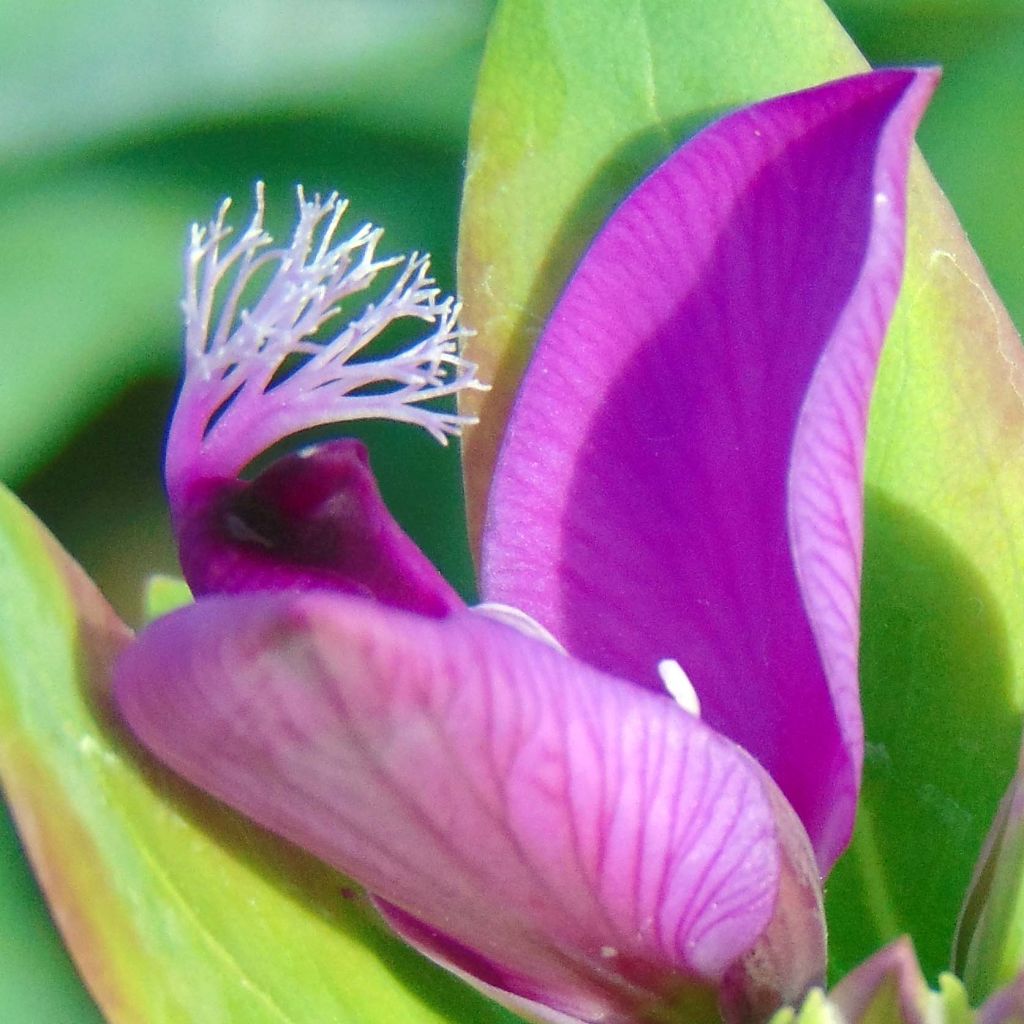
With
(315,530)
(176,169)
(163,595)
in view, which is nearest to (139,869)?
(315,530)

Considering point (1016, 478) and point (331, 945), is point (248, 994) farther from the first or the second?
point (1016, 478)

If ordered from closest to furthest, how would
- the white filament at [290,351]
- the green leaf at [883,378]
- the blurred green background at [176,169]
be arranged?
the white filament at [290,351] → the green leaf at [883,378] → the blurred green background at [176,169]

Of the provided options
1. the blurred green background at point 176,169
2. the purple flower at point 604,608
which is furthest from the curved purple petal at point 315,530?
the blurred green background at point 176,169

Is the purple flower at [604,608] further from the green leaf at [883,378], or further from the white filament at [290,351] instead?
the green leaf at [883,378]

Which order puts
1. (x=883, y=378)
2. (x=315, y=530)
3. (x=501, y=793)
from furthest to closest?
(x=883, y=378) → (x=315, y=530) → (x=501, y=793)

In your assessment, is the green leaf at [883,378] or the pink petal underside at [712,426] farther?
the green leaf at [883,378]

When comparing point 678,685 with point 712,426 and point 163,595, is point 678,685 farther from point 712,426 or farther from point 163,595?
point 163,595

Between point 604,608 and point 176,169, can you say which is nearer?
point 604,608
